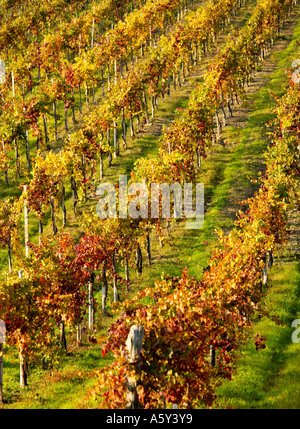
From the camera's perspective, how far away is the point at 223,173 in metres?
44.6

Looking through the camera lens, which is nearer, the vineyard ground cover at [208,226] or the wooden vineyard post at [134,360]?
the wooden vineyard post at [134,360]

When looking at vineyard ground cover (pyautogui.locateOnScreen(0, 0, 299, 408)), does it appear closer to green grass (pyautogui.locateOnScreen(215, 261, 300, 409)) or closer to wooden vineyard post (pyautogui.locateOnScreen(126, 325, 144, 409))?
green grass (pyautogui.locateOnScreen(215, 261, 300, 409))

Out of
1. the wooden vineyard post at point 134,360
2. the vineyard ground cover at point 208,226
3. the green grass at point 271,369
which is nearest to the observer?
the wooden vineyard post at point 134,360

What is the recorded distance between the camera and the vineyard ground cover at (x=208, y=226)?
21344 mm

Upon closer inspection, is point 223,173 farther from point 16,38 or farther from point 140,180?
point 16,38

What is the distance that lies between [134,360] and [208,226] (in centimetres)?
2435

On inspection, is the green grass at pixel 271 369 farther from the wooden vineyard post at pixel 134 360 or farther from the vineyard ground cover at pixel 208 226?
the wooden vineyard post at pixel 134 360

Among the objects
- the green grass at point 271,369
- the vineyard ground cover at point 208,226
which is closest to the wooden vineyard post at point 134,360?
the green grass at point 271,369

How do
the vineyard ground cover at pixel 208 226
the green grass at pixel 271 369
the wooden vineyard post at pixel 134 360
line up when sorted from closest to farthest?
1. the wooden vineyard post at pixel 134 360
2. the green grass at pixel 271 369
3. the vineyard ground cover at pixel 208 226

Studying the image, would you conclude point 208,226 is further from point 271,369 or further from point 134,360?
point 134,360

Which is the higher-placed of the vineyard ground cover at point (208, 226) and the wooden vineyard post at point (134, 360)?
the wooden vineyard post at point (134, 360)

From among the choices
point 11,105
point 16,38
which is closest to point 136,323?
point 11,105

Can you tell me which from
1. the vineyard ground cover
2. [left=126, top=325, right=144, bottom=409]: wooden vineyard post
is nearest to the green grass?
the vineyard ground cover

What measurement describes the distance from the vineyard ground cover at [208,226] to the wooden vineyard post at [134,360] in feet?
23.6
